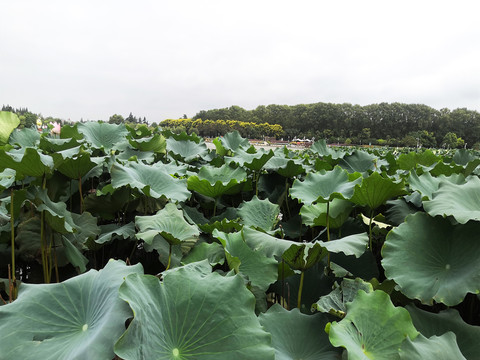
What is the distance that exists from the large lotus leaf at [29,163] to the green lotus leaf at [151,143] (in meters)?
0.96

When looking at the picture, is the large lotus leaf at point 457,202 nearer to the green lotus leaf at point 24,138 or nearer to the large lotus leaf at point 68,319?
the large lotus leaf at point 68,319

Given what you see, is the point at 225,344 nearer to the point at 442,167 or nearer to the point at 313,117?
the point at 442,167

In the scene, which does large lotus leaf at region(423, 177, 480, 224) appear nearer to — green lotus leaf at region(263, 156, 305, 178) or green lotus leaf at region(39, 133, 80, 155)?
green lotus leaf at region(263, 156, 305, 178)

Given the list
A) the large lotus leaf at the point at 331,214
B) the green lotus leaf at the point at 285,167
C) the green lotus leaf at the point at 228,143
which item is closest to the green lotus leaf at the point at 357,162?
the green lotus leaf at the point at 285,167

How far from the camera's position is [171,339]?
2.04ft

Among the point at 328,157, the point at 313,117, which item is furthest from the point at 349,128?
the point at 328,157

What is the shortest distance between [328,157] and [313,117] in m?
68.5

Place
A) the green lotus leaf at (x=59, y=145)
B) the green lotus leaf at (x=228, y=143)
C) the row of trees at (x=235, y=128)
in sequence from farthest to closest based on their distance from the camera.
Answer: the row of trees at (x=235, y=128) → the green lotus leaf at (x=228, y=143) → the green lotus leaf at (x=59, y=145)

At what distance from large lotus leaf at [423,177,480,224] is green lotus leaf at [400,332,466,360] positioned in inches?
14.4

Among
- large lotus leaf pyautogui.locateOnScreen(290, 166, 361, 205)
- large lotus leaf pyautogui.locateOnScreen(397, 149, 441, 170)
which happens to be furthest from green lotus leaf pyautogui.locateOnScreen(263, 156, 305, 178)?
large lotus leaf pyautogui.locateOnScreen(397, 149, 441, 170)

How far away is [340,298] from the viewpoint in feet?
2.75

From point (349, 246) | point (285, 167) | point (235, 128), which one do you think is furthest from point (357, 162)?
point (235, 128)

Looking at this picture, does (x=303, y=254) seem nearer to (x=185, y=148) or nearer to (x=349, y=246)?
(x=349, y=246)

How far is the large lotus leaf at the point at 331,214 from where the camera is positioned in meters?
1.25
